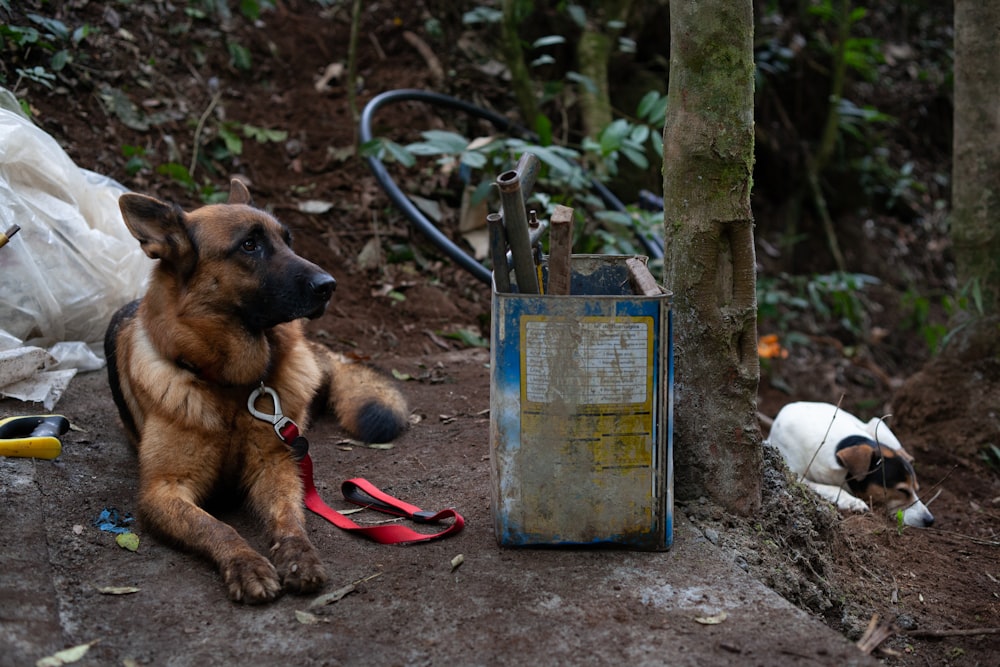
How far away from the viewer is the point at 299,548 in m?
2.74

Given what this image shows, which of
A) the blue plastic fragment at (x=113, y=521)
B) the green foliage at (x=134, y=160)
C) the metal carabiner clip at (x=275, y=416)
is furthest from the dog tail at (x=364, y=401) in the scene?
the green foliage at (x=134, y=160)

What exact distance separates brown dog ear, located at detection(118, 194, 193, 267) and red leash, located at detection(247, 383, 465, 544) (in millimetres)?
606

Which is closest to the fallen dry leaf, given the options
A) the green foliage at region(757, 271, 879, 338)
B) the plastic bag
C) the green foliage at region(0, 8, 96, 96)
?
the plastic bag

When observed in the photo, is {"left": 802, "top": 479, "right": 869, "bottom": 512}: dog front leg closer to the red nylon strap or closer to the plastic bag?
the red nylon strap

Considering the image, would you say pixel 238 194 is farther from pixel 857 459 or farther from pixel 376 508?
pixel 857 459

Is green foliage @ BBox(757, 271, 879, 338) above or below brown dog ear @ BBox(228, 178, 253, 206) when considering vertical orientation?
below

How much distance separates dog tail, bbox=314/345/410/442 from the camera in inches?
160

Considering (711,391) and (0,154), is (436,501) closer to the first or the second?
(711,391)

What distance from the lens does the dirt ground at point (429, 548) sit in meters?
2.28

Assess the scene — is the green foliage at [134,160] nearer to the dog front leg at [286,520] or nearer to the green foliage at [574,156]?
the green foliage at [574,156]

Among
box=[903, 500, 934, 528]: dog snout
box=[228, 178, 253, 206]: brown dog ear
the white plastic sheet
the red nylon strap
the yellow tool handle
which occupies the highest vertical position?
box=[228, 178, 253, 206]: brown dog ear

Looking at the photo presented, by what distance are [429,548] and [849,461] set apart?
2560 millimetres

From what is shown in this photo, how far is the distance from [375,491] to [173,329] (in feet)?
3.23

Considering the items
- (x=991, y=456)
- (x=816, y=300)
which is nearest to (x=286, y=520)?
(x=991, y=456)
